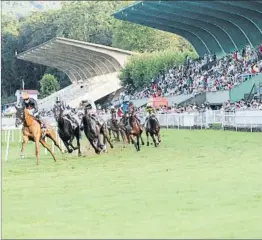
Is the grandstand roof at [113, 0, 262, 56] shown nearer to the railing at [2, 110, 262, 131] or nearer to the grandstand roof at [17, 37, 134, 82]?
the railing at [2, 110, 262, 131]

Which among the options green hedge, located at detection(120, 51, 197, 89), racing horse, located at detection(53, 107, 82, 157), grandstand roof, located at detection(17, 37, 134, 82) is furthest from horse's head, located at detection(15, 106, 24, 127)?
grandstand roof, located at detection(17, 37, 134, 82)

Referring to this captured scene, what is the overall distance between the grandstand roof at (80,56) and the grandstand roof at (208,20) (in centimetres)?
2251

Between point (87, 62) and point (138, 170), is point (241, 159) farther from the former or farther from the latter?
point (87, 62)

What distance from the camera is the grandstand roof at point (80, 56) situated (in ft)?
272

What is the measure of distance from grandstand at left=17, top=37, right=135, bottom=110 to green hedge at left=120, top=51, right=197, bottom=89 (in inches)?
183

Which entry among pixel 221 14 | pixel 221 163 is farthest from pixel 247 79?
pixel 221 163

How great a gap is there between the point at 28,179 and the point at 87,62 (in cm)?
7755

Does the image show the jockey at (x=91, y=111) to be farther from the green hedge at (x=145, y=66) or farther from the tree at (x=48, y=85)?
the tree at (x=48, y=85)

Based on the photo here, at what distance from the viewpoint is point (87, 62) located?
3664 inches

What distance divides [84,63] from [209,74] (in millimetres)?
44384

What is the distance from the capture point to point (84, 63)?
310ft

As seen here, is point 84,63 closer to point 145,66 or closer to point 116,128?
point 145,66

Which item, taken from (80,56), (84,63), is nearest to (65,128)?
(80,56)

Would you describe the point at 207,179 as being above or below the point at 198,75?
below
